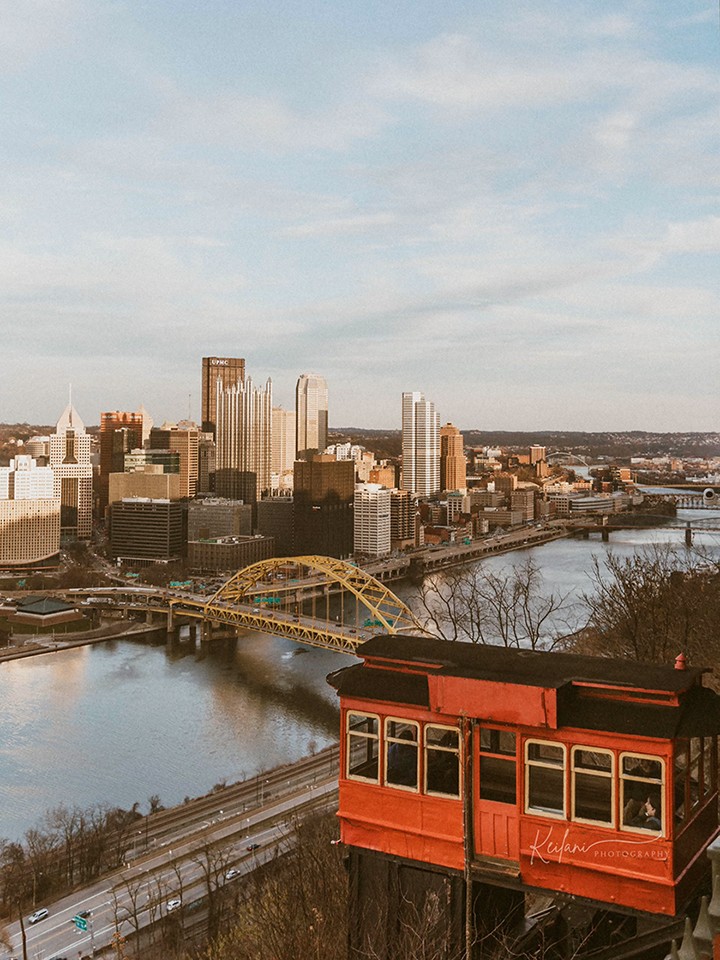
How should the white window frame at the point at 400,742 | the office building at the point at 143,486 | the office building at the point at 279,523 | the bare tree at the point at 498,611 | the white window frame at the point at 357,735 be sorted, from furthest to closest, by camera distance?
1. the office building at the point at 143,486
2. the office building at the point at 279,523
3. the bare tree at the point at 498,611
4. the white window frame at the point at 357,735
5. the white window frame at the point at 400,742

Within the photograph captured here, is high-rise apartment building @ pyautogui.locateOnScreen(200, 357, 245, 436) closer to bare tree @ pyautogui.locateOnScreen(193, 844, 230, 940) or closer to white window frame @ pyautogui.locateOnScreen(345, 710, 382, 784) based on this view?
bare tree @ pyautogui.locateOnScreen(193, 844, 230, 940)

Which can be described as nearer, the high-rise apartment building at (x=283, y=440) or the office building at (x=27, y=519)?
the office building at (x=27, y=519)

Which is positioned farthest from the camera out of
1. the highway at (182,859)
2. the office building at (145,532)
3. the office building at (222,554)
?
the office building at (145,532)

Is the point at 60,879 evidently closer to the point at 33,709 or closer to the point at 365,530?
the point at 33,709

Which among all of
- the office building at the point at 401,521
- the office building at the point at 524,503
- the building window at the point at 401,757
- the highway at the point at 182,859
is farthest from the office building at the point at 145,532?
the building window at the point at 401,757

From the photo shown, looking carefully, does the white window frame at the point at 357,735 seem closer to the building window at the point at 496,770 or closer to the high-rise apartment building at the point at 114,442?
the building window at the point at 496,770

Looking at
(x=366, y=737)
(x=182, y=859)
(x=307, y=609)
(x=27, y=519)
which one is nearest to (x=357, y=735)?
(x=366, y=737)
